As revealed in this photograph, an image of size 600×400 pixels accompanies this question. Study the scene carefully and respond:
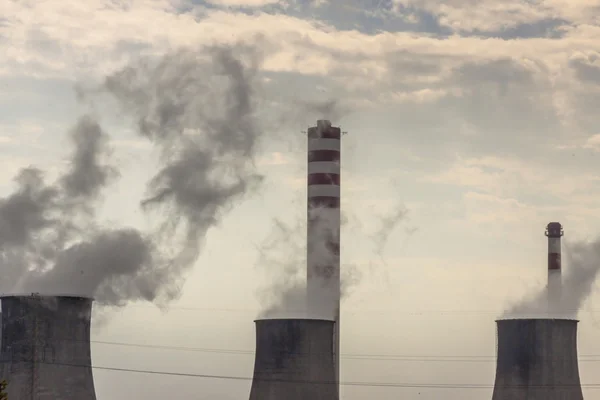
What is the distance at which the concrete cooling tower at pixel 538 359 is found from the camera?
4034cm

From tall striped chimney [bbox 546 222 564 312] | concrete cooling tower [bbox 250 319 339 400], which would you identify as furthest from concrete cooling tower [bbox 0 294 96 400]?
tall striped chimney [bbox 546 222 564 312]

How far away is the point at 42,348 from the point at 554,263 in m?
25.3

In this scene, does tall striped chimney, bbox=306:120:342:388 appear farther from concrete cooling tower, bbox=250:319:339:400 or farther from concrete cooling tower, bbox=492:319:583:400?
concrete cooling tower, bbox=492:319:583:400

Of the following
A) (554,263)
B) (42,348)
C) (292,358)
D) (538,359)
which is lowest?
(538,359)

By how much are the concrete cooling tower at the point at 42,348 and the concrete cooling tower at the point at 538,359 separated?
1544 cm

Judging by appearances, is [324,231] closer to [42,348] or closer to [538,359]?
[538,359]

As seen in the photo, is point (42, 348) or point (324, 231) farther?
point (324, 231)

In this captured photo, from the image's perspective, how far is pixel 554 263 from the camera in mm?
50375

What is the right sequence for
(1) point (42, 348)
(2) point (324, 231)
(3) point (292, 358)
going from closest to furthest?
1. (1) point (42, 348)
2. (3) point (292, 358)
3. (2) point (324, 231)

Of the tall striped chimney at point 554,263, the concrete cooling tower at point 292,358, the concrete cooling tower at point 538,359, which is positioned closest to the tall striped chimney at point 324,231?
the concrete cooling tower at point 292,358

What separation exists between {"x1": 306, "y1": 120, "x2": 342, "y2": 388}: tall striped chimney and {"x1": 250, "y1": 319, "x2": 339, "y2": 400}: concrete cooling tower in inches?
218

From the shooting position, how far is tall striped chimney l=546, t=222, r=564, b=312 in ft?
A: 164

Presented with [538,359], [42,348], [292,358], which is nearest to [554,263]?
[538,359]

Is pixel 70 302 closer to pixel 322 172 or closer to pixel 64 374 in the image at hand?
pixel 64 374
